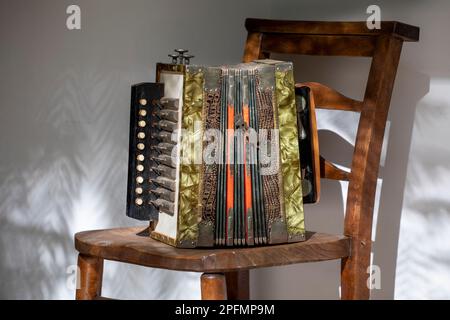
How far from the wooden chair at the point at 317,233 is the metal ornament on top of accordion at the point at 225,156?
0.05 metres

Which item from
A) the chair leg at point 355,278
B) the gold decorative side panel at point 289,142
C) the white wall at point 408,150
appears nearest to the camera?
the gold decorative side panel at point 289,142

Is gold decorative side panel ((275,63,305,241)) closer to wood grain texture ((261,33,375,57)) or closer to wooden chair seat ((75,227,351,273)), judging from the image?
wooden chair seat ((75,227,351,273))

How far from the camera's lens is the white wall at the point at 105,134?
7.29 feet

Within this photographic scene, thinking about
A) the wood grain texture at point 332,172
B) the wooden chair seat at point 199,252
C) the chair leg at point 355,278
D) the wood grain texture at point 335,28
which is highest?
the wood grain texture at point 335,28

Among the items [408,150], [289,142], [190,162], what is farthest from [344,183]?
[190,162]

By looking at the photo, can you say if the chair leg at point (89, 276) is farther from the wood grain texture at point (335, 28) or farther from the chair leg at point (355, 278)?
the wood grain texture at point (335, 28)

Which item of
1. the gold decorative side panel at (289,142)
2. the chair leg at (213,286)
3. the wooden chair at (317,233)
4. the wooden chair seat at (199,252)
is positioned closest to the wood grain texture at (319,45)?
the wooden chair at (317,233)

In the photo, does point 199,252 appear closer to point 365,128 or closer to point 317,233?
point 317,233

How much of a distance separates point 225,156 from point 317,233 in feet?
1.09

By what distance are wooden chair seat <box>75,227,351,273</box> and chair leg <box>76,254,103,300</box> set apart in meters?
0.03

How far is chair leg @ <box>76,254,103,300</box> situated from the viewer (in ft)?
6.05

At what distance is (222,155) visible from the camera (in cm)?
176

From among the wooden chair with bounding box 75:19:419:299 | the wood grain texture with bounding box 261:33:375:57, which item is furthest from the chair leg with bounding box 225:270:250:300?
the wood grain texture with bounding box 261:33:375:57

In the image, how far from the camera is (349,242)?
76.3 inches
